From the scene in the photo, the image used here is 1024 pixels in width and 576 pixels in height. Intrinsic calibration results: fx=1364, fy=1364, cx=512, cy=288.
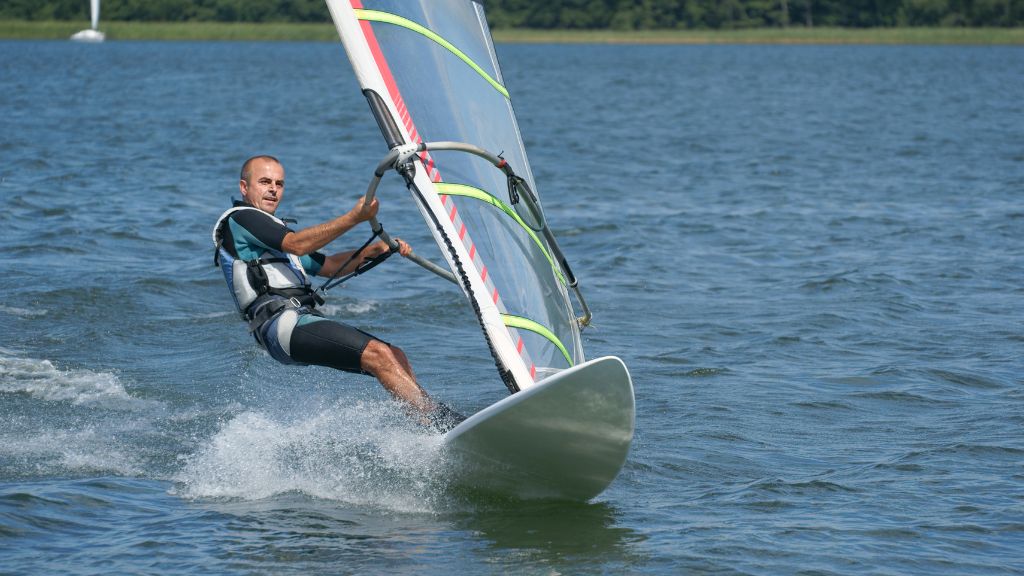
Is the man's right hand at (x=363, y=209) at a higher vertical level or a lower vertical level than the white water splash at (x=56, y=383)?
higher

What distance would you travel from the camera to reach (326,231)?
211 inches

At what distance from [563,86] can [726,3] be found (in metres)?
50.8

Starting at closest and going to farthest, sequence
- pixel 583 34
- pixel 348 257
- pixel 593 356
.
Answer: pixel 348 257 < pixel 593 356 < pixel 583 34

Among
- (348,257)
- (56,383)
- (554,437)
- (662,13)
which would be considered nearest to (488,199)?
(348,257)

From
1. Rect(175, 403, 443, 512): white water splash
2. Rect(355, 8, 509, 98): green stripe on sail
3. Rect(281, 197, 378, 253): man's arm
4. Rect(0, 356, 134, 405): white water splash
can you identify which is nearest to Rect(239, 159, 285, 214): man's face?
Rect(281, 197, 378, 253): man's arm

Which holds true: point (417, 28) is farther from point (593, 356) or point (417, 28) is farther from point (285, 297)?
point (593, 356)

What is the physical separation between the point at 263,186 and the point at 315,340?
29.2 inches

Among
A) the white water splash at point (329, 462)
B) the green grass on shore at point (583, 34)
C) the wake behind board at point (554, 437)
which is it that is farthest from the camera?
the green grass on shore at point (583, 34)

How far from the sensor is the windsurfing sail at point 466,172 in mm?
5539

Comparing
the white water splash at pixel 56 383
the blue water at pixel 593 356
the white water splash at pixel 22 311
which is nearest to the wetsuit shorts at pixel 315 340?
the blue water at pixel 593 356

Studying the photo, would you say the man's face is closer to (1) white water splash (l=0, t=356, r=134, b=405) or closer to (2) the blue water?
(2) the blue water

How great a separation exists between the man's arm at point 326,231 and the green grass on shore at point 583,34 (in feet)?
255

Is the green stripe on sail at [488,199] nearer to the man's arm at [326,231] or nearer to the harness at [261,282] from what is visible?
the man's arm at [326,231]

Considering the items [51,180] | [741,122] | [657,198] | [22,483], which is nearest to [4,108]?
[51,180]
